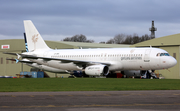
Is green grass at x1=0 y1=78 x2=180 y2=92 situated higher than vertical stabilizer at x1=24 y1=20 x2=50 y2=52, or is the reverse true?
vertical stabilizer at x1=24 y1=20 x2=50 y2=52

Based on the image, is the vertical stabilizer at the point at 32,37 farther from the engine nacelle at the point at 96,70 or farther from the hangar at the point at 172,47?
the hangar at the point at 172,47

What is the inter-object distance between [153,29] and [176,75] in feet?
232

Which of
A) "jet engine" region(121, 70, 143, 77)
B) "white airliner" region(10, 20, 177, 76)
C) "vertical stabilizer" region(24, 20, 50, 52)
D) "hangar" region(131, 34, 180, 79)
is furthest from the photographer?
"vertical stabilizer" region(24, 20, 50, 52)

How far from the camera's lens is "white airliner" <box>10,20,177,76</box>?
39.5m

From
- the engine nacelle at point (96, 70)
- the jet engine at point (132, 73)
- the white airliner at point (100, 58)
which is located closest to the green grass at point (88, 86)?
the white airliner at point (100, 58)

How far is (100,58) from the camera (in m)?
44.5

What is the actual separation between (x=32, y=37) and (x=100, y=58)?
45.0 ft

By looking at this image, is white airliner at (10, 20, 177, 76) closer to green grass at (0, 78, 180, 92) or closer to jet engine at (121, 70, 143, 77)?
jet engine at (121, 70, 143, 77)

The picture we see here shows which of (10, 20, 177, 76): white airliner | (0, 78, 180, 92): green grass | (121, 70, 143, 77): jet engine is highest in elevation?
(10, 20, 177, 76): white airliner

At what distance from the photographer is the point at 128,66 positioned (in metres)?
41.5

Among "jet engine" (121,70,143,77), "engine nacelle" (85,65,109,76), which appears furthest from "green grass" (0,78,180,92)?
"jet engine" (121,70,143,77)

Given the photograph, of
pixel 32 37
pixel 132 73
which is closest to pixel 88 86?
pixel 132 73

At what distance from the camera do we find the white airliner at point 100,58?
39.5 metres

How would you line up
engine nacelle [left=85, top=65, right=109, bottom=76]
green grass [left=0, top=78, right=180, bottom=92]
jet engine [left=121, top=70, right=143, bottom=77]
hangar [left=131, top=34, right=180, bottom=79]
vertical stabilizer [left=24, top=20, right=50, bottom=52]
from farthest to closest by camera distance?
1. vertical stabilizer [left=24, top=20, right=50, bottom=52]
2. hangar [left=131, top=34, right=180, bottom=79]
3. jet engine [left=121, top=70, right=143, bottom=77]
4. engine nacelle [left=85, top=65, right=109, bottom=76]
5. green grass [left=0, top=78, right=180, bottom=92]
